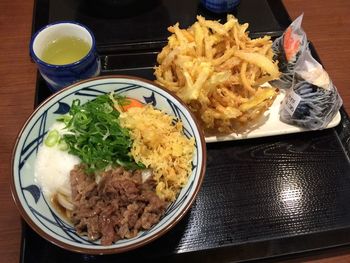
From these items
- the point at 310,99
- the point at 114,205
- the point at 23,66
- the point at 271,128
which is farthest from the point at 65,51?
the point at 310,99

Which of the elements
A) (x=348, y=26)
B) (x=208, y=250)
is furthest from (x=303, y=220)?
(x=348, y=26)

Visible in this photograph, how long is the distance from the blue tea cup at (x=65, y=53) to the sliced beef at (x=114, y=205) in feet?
1.61

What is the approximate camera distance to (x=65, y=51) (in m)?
1.70

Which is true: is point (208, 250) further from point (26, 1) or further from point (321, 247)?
point (26, 1)

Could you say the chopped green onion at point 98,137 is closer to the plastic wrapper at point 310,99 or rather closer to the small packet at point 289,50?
the plastic wrapper at point 310,99

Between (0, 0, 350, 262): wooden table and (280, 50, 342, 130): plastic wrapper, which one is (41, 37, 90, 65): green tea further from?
(280, 50, 342, 130): plastic wrapper

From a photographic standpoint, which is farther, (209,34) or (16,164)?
(209,34)

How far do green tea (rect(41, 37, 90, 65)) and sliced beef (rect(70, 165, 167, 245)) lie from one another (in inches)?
24.8

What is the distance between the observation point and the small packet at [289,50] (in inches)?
66.5

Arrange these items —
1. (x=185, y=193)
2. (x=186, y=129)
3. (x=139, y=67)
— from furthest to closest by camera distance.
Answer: (x=139, y=67)
(x=186, y=129)
(x=185, y=193)

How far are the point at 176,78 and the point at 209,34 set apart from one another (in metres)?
0.26

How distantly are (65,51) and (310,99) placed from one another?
1.14 m

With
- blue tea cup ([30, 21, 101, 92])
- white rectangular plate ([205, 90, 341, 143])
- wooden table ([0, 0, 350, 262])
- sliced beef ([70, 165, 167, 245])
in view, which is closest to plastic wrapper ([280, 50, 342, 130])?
white rectangular plate ([205, 90, 341, 143])

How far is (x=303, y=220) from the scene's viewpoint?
1407 millimetres
